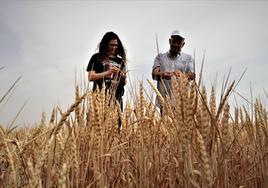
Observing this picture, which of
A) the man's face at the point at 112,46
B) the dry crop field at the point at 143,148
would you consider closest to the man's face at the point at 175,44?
the man's face at the point at 112,46

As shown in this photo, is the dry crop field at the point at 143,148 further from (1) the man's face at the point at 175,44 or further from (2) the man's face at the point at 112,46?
(1) the man's face at the point at 175,44

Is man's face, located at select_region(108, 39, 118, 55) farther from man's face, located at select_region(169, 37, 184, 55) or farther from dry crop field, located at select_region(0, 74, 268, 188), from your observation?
dry crop field, located at select_region(0, 74, 268, 188)

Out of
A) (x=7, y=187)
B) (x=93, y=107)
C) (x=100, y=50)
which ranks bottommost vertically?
(x=7, y=187)

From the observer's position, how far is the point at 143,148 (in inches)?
41.7

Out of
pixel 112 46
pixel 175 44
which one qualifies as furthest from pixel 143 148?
pixel 175 44

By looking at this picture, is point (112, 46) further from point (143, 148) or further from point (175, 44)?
point (143, 148)

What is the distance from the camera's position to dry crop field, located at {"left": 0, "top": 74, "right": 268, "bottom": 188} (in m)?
0.67

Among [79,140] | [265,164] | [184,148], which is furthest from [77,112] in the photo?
[265,164]

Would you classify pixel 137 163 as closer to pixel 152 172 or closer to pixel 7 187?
pixel 152 172

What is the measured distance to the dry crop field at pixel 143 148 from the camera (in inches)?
26.5

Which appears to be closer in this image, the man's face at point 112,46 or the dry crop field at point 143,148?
the dry crop field at point 143,148

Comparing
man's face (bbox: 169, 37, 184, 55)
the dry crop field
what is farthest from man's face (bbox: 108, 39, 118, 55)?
the dry crop field

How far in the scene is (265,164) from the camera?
1084 mm

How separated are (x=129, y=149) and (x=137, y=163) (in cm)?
30
